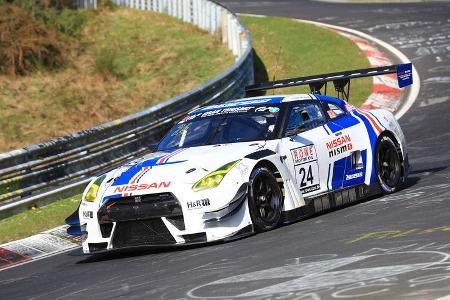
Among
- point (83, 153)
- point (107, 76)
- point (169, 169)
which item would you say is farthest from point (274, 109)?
point (107, 76)

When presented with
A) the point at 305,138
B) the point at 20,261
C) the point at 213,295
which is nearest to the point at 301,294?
the point at 213,295

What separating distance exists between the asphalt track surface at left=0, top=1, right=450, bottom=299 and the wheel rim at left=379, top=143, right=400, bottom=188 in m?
0.18

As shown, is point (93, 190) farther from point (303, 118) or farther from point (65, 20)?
point (65, 20)

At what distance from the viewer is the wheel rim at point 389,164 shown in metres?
12.0

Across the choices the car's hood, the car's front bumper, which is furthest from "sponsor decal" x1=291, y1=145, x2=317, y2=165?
the car's front bumper

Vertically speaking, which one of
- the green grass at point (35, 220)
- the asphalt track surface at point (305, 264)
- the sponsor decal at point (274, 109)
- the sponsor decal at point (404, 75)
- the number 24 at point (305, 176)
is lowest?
the green grass at point (35, 220)

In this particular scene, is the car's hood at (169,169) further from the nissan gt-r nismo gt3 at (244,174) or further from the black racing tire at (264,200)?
the black racing tire at (264,200)

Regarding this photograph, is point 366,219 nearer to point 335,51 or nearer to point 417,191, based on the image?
point 417,191

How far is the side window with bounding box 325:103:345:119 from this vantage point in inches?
461

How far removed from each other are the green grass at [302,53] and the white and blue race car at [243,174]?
838 centimetres

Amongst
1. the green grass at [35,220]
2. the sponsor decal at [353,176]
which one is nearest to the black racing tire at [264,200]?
the sponsor decal at [353,176]

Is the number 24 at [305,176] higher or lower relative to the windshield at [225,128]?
lower

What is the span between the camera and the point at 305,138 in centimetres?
Answer: 1099

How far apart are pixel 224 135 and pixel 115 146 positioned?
473 centimetres
